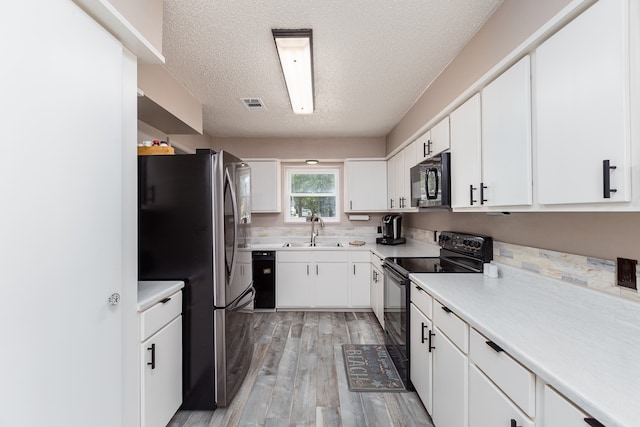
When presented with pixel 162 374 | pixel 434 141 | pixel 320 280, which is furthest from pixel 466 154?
pixel 320 280

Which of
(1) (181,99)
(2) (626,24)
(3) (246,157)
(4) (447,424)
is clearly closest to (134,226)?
(1) (181,99)

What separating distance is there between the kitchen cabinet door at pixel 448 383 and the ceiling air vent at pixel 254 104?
2.68m

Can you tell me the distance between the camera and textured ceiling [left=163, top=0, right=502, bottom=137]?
162cm

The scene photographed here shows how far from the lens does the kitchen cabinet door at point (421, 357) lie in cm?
175

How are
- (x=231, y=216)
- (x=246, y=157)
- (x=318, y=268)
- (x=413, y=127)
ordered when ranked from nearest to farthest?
(x=231, y=216) < (x=413, y=127) < (x=318, y=268) < (x=246, y=157)

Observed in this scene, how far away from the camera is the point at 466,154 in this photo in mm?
1923

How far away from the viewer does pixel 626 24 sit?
901 mm

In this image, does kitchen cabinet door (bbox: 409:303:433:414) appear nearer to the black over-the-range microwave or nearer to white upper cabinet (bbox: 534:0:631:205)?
the black over-the-range microwave

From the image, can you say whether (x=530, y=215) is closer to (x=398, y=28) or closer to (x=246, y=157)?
(x=398, y=28)

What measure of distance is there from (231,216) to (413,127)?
7.26 ft

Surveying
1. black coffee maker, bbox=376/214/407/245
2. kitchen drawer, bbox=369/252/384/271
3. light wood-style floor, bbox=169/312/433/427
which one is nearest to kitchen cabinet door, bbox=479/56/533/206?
light wood-style floor, bbox=169/312/433/427

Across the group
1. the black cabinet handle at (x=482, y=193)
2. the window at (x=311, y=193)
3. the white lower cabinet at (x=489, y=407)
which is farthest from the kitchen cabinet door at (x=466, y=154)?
the window at (x=311, y=193)

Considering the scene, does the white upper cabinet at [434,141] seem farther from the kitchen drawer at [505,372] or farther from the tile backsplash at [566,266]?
the kitchen drawer at [505,372]

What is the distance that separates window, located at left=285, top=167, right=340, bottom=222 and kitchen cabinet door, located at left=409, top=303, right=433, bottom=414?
2.71 metres
